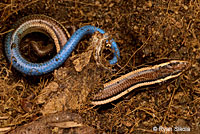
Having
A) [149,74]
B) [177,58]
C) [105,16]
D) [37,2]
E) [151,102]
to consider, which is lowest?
[151,102]

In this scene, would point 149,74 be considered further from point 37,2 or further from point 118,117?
point 37,2

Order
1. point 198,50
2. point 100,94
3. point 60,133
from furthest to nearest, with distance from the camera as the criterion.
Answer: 1. point 198,50
2. point 100,94
3. point 60,133

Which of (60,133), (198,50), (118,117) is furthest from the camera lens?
(198,50)

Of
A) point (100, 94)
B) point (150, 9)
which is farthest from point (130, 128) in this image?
point (150, 9)
